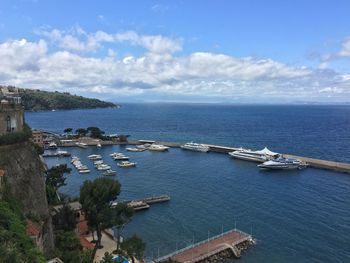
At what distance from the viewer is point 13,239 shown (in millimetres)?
20719

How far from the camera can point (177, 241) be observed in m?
43.6

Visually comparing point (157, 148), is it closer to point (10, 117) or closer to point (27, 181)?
point (10, 117)

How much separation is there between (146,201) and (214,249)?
20254 mm

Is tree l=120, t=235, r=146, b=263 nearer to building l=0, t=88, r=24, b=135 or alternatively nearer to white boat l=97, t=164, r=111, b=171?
building l=0, t=88, r=24, b=135

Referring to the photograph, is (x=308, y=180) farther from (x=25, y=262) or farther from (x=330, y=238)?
(x=25, y=262)

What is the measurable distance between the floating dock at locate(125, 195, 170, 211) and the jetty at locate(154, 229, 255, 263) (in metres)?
15.1

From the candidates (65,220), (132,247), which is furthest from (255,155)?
(132,247)

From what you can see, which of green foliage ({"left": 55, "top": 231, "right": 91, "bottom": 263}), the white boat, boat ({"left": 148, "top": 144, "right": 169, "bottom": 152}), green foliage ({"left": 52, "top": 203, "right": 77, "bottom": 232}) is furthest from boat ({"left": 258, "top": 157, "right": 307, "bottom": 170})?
green foliage ({"left": 55, "top": 231, "right": 91, "bottom": 263})

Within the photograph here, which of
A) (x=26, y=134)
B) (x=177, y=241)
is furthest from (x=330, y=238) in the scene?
(x=26, y=134)

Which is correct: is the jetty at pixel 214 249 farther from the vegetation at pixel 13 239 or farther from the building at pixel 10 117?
the building at pixel 10 117

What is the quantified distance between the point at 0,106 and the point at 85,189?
11.8 meters

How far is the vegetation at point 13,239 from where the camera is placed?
56.6 feet

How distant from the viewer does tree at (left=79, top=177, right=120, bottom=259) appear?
36.0 meters

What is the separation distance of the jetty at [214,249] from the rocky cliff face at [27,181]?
12485 millimetres
